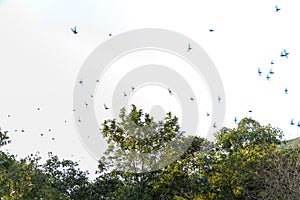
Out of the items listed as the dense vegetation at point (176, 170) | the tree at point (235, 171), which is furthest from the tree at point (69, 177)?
the tree at point (235, 171)

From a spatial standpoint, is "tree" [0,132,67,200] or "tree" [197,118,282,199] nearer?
"tree" [0,132,67,200]

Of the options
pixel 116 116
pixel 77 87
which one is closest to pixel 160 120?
pixel 116 116

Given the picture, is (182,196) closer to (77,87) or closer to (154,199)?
(154,199)

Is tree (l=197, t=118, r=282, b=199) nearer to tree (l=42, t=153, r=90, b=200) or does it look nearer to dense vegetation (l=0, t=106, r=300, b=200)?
dense vegetation (l=0, t=106, r=300, b=200)

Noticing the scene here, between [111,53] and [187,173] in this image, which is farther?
[111,53]

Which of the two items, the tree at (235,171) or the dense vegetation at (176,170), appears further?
the tree at (235,171)

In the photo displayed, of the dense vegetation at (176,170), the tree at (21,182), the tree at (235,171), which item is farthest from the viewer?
the tree at (235,171)

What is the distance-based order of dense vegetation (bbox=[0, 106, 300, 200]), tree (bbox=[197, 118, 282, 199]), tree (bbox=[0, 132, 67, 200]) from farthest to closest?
1. tree (bbox=[197, 118, 282, 199])
2. dense vegetation (bbox=[0, 106, 300, 200])
3. tree (bbox=[0, 132, 67, 200])

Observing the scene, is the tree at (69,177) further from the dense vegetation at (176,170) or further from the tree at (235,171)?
the tree at (235,171)

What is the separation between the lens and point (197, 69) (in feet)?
80.6

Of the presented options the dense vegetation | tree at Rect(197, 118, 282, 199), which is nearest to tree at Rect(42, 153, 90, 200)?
the dense vegetation

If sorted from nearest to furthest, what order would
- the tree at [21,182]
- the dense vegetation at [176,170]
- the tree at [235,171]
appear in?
the tree at [21,182]
the dense vegetation at [176,170]
the tree at [235,171]

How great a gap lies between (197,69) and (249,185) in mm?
7805

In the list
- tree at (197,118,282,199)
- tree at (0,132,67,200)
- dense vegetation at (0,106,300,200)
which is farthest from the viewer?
tree at (197,118,282,199)
